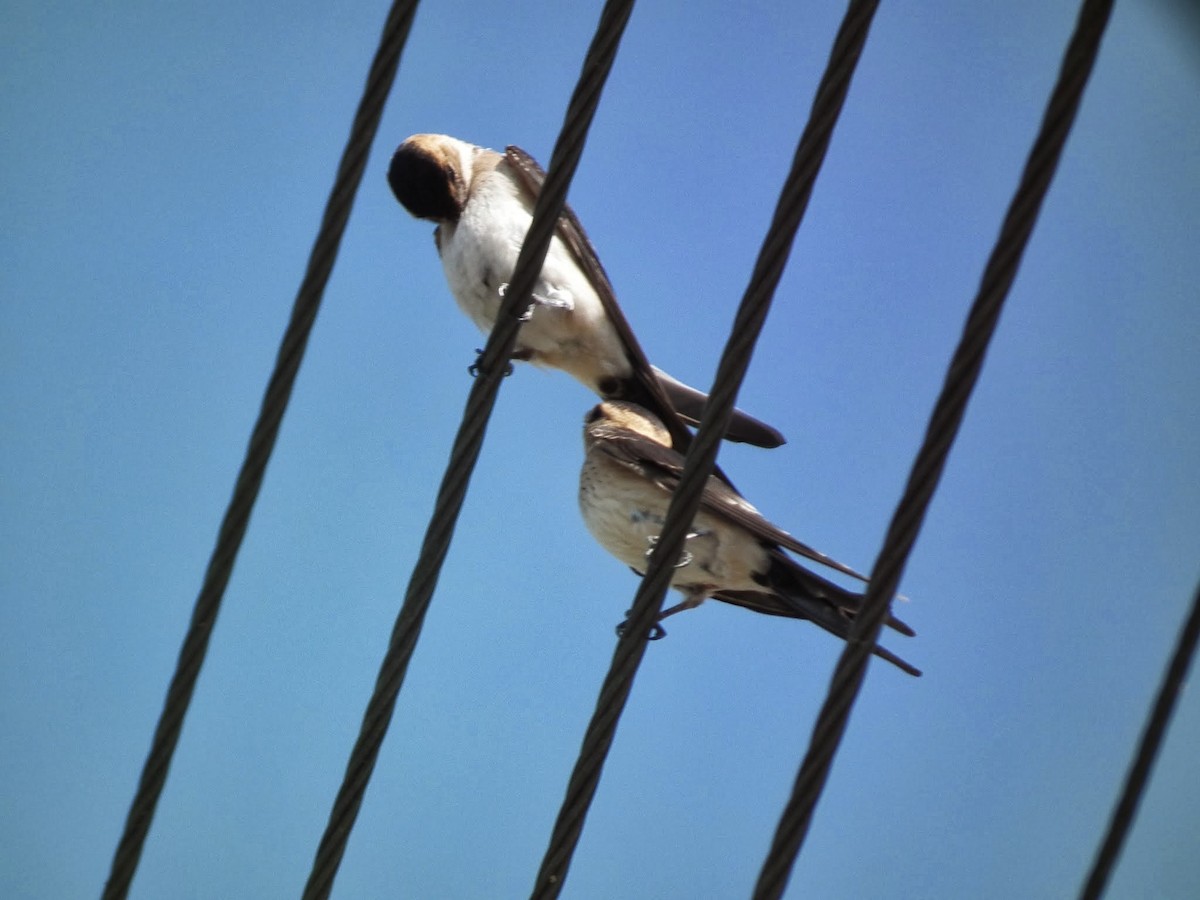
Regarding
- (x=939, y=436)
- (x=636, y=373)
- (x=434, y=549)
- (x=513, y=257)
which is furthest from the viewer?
(x=636, y=373)

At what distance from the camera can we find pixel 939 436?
1660mm

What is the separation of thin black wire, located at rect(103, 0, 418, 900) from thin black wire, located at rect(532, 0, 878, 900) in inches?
24.1

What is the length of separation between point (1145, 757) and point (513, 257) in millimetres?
2766

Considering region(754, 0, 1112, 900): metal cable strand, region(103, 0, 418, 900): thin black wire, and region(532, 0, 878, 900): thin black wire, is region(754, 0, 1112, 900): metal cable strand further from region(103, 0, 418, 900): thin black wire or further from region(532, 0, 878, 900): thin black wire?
region(103, 0, 418, 900): thin black wire

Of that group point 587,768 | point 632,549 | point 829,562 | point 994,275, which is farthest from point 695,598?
point 994,275

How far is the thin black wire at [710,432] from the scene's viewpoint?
180 centimetres

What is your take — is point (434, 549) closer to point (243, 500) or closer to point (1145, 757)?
point (243, 500)

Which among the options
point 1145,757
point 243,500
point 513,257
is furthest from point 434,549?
point 513,257

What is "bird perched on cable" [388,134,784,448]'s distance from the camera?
4086 millimetres

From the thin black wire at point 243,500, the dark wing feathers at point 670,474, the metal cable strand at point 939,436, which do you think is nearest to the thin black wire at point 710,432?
the metal cable strand at point 939,436

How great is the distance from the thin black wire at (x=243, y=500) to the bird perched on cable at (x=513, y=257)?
82.0 inches

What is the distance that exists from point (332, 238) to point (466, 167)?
2604 millimetres

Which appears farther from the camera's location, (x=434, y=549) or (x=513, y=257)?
(x=513, y=257)

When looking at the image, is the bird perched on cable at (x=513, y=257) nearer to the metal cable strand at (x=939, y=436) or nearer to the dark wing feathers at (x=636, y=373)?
the dark wing feathers at (x=636, y=373)
